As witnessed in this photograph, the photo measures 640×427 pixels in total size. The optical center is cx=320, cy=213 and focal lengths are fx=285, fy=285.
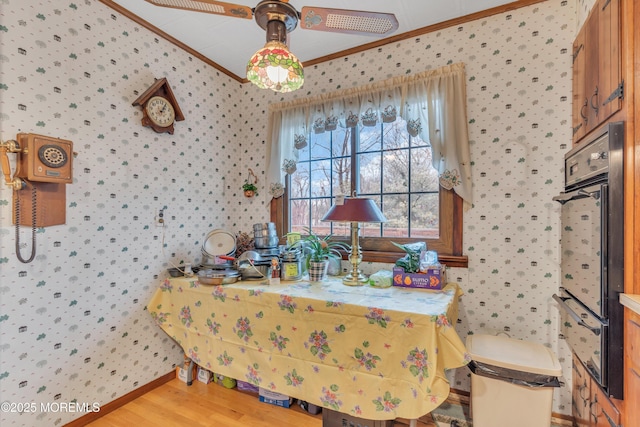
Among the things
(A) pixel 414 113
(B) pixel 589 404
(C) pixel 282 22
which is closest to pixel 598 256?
(B) pixel 589 404

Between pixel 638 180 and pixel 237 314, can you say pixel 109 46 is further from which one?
pixel 638 180

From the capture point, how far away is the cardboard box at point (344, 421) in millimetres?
1539

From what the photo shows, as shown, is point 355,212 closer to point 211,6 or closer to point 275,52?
point 275,52

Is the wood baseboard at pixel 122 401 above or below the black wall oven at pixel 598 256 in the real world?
below

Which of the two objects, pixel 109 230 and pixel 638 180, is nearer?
pixel 638 180

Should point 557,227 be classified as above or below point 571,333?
above

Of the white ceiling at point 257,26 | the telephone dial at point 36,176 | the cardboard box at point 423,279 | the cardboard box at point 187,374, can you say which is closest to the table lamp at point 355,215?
the cardboard box at point 423,279

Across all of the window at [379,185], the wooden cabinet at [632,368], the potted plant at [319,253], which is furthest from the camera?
the window at [379,185]

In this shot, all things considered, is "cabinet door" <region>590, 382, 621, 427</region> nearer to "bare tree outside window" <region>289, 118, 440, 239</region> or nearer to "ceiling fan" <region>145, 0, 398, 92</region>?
"bare tree outside window" <region>289, 118, 440, 239</region>

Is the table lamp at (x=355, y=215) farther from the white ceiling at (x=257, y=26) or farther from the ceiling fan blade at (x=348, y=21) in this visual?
the white ceiling at (x=257, y=26)

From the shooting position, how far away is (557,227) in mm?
1781

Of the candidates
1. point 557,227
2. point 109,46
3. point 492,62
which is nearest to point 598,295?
point 557,227

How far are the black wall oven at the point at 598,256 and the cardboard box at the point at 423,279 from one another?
64 centimetres

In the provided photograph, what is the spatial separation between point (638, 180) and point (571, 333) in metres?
0.93
